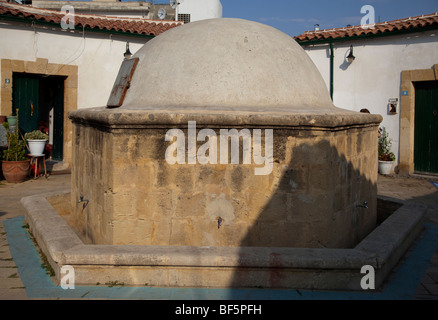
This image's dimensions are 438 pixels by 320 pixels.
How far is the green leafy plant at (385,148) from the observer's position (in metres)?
12.1

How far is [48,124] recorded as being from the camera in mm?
13875

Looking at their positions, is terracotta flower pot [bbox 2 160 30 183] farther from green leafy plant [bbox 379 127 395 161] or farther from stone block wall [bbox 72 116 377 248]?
green leafy plant [bbox 379 127 395 161]

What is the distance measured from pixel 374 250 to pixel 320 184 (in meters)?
0.84

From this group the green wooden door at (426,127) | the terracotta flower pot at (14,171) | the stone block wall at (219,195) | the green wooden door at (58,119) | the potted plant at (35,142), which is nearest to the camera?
the stone block wall at (219,195)

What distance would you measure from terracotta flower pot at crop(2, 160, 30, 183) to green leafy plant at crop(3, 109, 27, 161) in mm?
186

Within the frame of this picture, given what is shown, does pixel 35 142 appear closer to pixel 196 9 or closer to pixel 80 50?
pixel 80 50

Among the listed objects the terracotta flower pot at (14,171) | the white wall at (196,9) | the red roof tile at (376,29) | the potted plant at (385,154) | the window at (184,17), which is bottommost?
the terracotta flower pot at (14,171)

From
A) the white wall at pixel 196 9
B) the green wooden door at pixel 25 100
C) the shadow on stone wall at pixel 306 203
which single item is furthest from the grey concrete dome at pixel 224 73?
the white wall at pixel 196 9

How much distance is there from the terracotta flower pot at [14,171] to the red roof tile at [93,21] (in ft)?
12.8

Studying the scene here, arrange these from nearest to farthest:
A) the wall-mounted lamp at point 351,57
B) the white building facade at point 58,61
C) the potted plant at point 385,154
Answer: the white building facade at point 58,61, the potted plant at point 385,154, the wall-mounted lamp at point 351,57

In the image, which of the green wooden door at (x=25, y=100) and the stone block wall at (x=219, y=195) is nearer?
the stone block wall at (x=219, y=195)

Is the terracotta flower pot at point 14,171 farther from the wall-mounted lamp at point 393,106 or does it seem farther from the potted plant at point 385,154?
the wall-mounted lamp at point 393,106

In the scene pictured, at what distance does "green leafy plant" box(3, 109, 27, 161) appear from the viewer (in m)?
10.0
